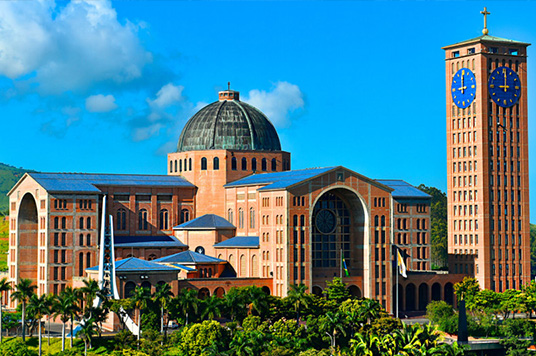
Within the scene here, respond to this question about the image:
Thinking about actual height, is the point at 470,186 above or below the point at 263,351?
above

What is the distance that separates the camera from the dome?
5226 inches

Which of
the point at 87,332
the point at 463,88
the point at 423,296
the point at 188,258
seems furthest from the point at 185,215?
the point at 463,88

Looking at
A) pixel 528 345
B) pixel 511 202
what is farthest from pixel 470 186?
pixel 528 345

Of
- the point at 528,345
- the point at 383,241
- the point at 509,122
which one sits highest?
the point at 509,122

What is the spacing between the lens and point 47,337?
105938 millimetres

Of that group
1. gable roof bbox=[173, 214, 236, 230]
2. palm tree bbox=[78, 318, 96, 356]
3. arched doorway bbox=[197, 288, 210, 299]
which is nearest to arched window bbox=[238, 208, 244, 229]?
gable roof bbox=[173, 214, 236, 230]

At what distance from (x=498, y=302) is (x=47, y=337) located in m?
51.1

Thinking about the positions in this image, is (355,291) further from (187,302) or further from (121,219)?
(121,219)

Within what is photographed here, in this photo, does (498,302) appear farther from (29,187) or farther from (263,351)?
(29,187)

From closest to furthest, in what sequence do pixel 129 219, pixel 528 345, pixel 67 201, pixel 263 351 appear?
pixel 263 351 < pixel 528 345 < pixel 67 201 < pixel 129 219

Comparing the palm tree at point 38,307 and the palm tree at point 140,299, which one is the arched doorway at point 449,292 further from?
the palm tree at point 38,307

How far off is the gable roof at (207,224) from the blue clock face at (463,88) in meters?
33.5

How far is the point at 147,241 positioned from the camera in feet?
414

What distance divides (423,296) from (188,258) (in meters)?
31.4
